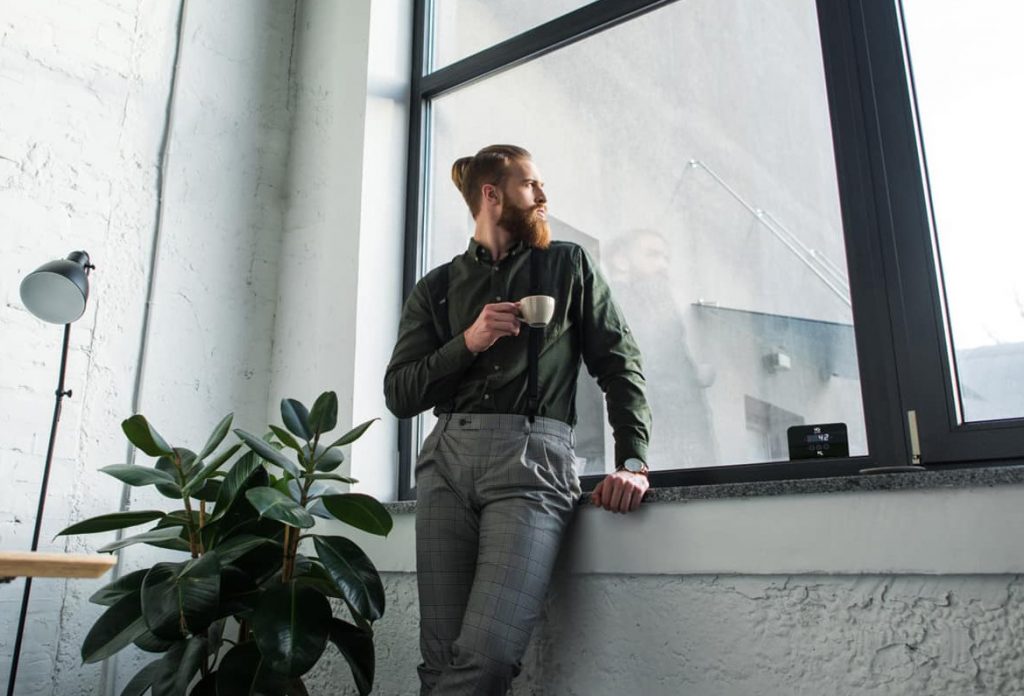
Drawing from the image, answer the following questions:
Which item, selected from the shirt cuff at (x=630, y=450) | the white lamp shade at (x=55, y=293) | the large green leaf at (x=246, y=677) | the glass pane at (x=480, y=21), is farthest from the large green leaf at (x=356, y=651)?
the glass pane at (x=480, y=21)

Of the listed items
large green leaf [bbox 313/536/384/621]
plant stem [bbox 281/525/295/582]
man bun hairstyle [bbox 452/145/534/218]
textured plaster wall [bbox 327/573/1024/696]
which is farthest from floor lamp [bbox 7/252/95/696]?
textured plaster wall [bbox 327/573/1024/696]

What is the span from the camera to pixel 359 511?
1.97 m

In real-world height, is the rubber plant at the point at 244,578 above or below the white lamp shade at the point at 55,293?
below

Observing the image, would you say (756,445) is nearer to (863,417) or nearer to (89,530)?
(863,417)

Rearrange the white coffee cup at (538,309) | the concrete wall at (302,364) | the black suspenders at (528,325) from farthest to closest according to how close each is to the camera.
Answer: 1. the black suspenders at (528,325)
2. the white coffee cup at (538,309)
3. the concrete wall at (302,364)

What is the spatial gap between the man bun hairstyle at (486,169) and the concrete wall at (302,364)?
719 mm

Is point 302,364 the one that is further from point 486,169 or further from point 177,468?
point 486,169

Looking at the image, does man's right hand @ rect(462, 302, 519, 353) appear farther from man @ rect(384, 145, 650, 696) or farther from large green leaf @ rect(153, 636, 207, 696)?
large green leaf @ rect(153, 636, 207, 696)

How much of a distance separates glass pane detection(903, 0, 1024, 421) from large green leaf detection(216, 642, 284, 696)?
1.54 m

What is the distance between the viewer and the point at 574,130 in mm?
2549

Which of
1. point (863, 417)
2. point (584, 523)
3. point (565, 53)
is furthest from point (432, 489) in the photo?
point (565, 53)

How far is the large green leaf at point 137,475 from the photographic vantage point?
6.28 feet

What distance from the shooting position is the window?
178 centimetres

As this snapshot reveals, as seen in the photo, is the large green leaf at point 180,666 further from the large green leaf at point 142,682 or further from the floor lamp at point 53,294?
the floor lamp at point 53,294
